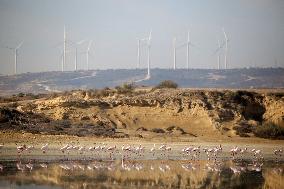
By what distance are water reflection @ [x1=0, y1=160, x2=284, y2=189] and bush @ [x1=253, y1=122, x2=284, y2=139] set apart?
15983 millimetres

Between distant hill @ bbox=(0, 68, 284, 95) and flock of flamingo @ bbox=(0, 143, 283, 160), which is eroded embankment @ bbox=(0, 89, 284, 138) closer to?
flock of flamingo @ bbox=(0, 143, 283, 160)

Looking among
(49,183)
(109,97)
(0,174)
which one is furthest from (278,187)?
(109,97)

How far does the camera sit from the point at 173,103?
51.7 m

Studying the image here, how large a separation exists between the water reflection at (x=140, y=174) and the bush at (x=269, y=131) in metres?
16.0

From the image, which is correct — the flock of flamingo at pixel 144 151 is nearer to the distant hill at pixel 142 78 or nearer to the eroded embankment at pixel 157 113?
the eroded embankment at pixel 157 113

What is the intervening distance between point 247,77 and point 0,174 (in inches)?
5873

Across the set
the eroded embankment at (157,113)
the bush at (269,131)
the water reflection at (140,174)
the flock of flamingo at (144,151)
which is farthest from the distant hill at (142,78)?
the water reflection at (140,174)

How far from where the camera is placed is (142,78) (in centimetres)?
16050

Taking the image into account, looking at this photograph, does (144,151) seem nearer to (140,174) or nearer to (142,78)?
(140,174)

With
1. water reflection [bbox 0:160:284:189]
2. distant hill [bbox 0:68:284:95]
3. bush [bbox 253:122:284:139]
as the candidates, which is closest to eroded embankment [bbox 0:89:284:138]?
bush [bbox 253:122:284:139]

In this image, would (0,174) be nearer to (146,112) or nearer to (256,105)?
(146,112)

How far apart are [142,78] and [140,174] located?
5354 inches

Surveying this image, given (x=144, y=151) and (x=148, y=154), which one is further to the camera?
(x=144, y=151)

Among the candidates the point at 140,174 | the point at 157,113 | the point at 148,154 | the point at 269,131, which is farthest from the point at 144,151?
the point at 157,113
